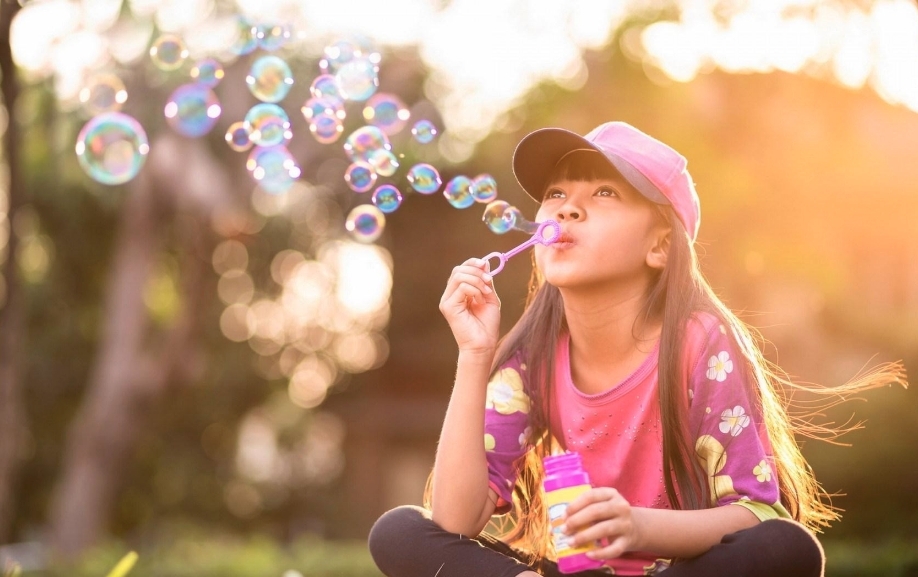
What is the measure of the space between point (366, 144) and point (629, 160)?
3.99 feet

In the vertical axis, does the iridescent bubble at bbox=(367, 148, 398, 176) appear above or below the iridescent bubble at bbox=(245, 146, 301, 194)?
below

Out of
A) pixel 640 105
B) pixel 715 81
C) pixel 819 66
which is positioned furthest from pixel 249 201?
pixel 819 66

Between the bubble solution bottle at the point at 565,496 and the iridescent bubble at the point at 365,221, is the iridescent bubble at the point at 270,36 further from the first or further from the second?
the bubble solution bottle at the point at 565,496

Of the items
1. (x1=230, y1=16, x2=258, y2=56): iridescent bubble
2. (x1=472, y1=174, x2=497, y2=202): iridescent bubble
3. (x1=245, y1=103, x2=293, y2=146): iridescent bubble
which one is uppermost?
(x1=230, y1=16, x2=258, y2=56): iridescent bubble

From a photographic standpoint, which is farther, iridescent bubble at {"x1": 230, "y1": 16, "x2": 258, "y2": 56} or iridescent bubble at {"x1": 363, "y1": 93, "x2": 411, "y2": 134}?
iridescent bubble at {"x1": 230, "y1": 16, "x2": 258, "y2": 56}

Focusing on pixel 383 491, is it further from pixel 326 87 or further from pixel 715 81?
pixel 326 87

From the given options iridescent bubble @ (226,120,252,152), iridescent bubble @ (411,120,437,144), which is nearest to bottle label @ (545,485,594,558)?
iridescent bubble @ (411,120,437,144)

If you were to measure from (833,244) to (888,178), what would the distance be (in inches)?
26.9

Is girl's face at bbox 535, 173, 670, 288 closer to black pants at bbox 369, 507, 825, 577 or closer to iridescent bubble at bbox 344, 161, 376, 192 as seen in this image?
black pants at bbox 369, 507, 825, 577

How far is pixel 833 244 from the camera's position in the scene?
8609 millimetres

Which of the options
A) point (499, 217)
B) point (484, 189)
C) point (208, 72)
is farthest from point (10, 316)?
point (499, 217)

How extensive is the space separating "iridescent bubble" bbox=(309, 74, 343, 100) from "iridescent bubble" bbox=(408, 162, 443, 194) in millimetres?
491

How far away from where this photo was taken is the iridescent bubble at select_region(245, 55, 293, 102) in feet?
12.0

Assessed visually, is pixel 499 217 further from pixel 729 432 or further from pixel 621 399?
pixel 729 432
